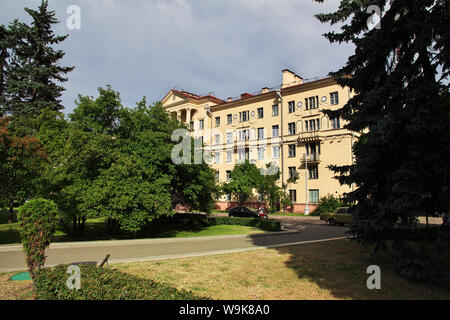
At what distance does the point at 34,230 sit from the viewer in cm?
655

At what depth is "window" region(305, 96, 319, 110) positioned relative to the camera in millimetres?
40425

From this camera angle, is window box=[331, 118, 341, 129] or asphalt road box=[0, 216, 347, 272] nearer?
asphalt road box=[0, 216, 347, 272]

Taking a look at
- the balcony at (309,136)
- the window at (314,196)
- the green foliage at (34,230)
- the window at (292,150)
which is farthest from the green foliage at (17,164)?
the window at (292,150)

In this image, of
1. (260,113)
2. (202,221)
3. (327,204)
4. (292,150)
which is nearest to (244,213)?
(202,221)

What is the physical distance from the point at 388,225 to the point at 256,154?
39661 millimetres

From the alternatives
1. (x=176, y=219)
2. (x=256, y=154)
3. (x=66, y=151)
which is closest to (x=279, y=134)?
(x=256, y=154)

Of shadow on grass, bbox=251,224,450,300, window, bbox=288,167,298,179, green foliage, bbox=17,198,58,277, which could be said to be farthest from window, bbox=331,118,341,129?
green foliage, bbox=17,198,58,277

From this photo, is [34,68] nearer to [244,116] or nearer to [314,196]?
[244,116]

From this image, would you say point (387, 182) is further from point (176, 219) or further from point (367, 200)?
point (176, 219)

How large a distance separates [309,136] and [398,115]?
33.7 meters

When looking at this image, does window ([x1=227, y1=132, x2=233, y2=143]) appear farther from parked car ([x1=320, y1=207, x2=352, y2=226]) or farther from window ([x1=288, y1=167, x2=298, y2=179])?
parked car ([x1=320, y1=207, x2=352, y2=226])

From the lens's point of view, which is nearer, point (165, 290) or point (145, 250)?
point (165, 290)

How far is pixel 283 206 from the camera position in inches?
1644

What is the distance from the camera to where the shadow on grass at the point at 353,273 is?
259 inches
